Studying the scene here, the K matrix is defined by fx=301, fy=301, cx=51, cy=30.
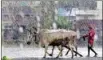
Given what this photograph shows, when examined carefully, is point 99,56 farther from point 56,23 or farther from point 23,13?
point 23,13

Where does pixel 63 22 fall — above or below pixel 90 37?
above

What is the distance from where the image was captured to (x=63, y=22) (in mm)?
3492

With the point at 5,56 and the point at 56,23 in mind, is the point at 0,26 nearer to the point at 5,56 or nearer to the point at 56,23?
the point at 5,56

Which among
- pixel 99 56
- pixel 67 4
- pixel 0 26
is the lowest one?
pixel 99 56

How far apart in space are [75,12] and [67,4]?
13 centimetres

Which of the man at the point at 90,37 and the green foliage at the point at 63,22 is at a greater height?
the green foliage at the point at 63,22

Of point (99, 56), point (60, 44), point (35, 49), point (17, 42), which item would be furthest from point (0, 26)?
point (99, 56)

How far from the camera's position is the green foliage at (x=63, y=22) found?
3494 millimetres

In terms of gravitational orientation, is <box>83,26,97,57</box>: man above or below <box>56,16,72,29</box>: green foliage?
below

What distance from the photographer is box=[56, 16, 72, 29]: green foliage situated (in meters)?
3.49

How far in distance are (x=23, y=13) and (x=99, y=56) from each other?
1.03 meters

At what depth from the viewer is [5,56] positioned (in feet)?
11.4

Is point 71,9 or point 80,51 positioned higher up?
point 71,9

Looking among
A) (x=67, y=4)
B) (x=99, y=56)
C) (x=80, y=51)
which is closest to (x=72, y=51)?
(x=80, y=51)
